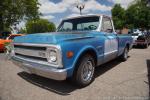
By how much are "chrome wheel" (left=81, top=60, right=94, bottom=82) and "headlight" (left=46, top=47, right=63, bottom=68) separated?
37.8 inches

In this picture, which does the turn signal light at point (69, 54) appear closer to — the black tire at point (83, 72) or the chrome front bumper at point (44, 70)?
the chrome front bumper at point (44, 70)

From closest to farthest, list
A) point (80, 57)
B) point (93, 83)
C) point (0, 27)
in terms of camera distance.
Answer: point (80, 57) < point (93, 83) < point (0, 27)

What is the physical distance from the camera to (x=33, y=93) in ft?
12.4

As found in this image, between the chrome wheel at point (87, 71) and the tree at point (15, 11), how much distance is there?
21.5 metres

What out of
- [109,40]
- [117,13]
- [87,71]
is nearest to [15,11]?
[117,13]

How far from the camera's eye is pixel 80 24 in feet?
18.3

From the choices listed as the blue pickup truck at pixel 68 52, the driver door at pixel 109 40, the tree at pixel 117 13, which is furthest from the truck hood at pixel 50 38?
the tree at pixel 117 13

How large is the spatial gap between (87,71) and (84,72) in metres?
0.16

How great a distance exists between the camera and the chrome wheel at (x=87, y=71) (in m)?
4.13

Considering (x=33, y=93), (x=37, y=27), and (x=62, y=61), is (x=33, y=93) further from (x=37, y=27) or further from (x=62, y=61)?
(x=37, y=27)

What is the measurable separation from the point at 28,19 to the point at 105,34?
24.8 metres

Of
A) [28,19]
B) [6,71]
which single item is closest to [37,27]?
[28,19]

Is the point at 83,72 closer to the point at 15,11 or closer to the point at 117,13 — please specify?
the point at 15,11

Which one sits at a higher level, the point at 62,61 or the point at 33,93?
the point at 62,61
